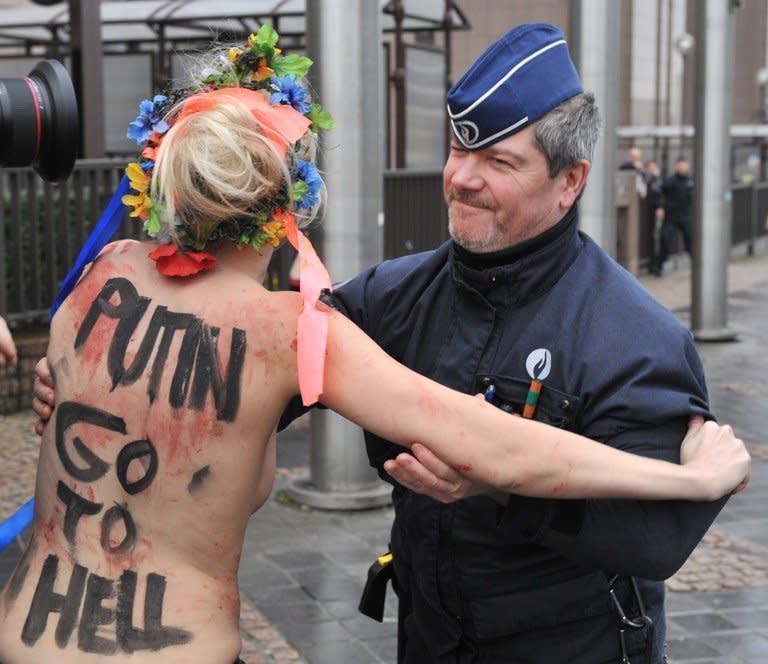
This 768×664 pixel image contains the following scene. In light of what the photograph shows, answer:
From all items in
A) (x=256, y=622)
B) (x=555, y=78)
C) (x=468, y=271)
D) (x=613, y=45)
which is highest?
(x=613, y=45)

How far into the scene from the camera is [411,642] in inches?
108

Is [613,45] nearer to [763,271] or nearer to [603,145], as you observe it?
[603,145]

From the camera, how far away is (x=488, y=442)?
2152 millimetres

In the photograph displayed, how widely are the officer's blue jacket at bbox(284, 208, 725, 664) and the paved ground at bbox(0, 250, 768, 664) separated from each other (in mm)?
2134

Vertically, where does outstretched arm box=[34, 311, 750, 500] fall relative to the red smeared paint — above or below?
above

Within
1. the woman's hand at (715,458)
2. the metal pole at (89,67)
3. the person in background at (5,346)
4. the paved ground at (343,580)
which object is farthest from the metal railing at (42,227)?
the woman's hand at (715,458)

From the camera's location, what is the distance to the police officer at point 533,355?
7.70ft

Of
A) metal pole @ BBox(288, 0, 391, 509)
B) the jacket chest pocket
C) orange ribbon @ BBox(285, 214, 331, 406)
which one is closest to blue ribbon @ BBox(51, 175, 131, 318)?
orange ribbon @ BBox(285, 214, 331, 406)

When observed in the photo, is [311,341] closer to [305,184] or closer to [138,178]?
[305,184]

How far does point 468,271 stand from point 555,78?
1.33 ft

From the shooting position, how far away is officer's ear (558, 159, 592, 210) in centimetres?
253

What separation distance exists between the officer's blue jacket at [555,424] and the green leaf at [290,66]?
489mm

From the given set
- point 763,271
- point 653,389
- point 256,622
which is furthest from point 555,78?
point 763,271

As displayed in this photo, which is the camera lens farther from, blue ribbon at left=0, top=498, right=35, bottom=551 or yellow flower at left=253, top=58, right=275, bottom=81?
blue ribbon at left=0, top=498, right=35, bottom=551
